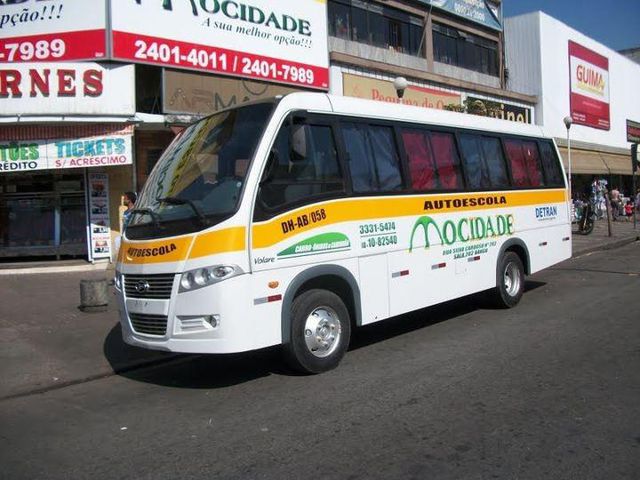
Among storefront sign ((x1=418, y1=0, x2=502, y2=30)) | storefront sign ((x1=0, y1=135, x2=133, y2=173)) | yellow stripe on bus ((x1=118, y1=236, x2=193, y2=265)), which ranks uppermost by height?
storefront sign ((x1=418, y1=0, x2=502, y2=30))

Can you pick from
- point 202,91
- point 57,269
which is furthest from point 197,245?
point 202,91

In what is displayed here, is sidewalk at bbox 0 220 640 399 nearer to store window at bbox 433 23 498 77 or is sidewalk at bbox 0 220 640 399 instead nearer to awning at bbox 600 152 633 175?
store window at bbox 433 23 498 77

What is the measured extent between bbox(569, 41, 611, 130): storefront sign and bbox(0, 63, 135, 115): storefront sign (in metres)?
24.0

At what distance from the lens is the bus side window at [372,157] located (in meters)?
6.52

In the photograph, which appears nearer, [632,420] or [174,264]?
[632,420]

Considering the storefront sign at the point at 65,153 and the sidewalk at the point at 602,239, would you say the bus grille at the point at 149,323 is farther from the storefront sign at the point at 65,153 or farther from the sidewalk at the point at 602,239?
the sidewalk at the point at 602,239

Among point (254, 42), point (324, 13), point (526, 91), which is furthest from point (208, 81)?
point (526, 91)

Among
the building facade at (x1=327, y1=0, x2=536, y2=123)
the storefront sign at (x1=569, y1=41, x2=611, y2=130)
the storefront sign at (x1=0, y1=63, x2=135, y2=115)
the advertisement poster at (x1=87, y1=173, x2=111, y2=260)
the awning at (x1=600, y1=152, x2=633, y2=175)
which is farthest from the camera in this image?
the awning at (x1=600, y1=152, x2=633, y2=175)

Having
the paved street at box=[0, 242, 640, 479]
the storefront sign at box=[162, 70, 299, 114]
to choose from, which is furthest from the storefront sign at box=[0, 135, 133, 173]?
the paved street at box=[0, 242, 640, 479]

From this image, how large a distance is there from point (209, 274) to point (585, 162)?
27591 mm

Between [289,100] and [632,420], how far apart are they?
402 cm

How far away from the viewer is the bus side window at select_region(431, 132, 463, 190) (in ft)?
25.4

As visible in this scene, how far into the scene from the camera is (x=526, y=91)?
28156 mm

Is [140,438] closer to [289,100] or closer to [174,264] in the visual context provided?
[174,264]
